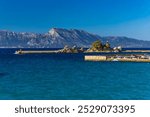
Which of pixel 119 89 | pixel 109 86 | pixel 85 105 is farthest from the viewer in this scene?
pixel 109 86

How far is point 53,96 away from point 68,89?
683 centimetres

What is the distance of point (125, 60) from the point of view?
383 ft

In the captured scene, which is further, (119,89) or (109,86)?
(109,86)

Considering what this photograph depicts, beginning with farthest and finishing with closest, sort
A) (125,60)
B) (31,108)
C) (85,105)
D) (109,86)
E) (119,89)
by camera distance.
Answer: (125,60)
(109,86)
(119,89)
(85,105)
(31,108)

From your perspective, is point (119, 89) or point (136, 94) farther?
point (119, 89)

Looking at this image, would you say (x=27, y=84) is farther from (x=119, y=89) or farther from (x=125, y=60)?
(x=125, y=60)

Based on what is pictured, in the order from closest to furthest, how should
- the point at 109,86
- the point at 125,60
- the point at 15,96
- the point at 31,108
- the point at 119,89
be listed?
the point at 31,108, the point at 15,96, the point at 119,89, the point at 109,86, the point at 125,60

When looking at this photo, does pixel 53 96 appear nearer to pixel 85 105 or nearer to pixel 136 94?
pixel 136 94

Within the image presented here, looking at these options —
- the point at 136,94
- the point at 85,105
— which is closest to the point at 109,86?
the point at 136,94

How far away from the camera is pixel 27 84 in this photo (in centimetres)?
5562

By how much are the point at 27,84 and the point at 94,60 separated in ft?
227

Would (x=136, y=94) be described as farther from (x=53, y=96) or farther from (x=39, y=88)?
(x=39, y=88)

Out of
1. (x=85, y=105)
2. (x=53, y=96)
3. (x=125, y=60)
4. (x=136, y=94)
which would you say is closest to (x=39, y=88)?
(x=53, y=96)

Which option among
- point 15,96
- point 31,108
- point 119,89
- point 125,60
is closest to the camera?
point 31,108
